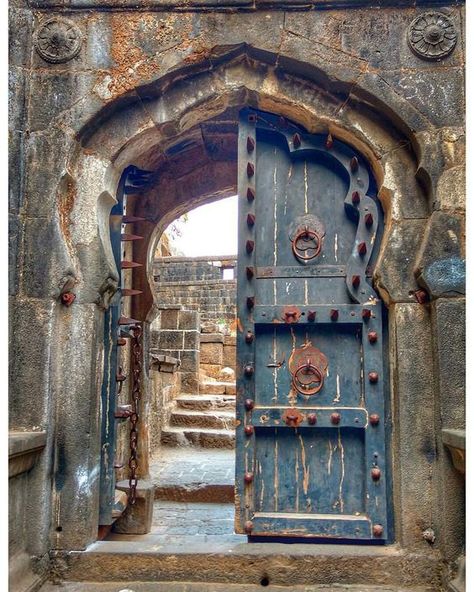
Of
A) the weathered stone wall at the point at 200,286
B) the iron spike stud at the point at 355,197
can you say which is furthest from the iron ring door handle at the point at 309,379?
the weathered stone wall at the point at 200,286

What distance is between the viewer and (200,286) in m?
15.8

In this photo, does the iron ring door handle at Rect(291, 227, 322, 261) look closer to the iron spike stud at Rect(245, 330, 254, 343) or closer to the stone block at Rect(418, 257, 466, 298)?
the iron spike stud at Rect(245, 330, 254, 343)

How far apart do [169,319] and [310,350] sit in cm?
778

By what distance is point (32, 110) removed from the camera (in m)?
2.95

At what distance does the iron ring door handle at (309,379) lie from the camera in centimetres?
290

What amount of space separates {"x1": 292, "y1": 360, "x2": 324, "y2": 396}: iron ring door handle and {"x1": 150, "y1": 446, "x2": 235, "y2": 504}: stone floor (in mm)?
2573

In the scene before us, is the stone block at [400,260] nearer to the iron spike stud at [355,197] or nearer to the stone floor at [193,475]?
the iron spike stud at [355,197]

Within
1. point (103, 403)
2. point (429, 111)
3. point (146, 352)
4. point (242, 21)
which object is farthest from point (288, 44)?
point (146, 352)

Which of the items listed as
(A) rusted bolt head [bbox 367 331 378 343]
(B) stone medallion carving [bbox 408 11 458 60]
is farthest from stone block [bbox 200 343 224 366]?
(B) stone medallion carving [bbox 408 11 458 60]

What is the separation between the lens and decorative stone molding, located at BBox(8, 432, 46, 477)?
2.34 m

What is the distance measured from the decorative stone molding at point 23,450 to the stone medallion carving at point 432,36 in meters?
2.89

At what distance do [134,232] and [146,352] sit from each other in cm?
122

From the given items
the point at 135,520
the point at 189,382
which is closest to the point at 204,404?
the point at 189,382

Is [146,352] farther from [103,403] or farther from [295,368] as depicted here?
[295,368]
